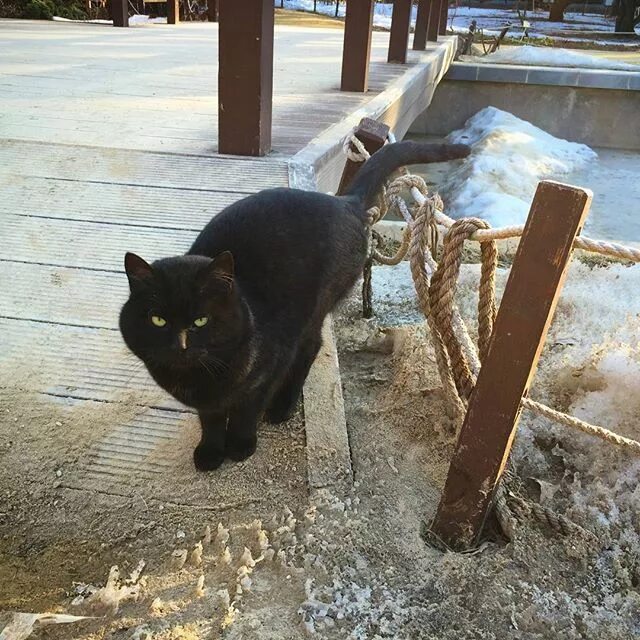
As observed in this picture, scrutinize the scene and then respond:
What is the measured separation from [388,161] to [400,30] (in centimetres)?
471

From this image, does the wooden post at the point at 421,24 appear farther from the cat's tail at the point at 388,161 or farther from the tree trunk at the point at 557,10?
the tree trunk at the point at 557,10

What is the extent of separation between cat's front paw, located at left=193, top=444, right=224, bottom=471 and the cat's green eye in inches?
15.4

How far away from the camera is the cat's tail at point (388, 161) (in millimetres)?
2014

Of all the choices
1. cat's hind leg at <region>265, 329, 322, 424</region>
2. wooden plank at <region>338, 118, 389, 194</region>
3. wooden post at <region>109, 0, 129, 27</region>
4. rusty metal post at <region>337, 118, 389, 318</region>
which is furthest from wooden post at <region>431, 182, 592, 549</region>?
wooden post at <region>109, 0, 129, 27</region>

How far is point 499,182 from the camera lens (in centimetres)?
712

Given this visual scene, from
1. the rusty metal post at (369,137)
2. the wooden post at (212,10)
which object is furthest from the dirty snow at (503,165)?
the wooden post at (212,10)

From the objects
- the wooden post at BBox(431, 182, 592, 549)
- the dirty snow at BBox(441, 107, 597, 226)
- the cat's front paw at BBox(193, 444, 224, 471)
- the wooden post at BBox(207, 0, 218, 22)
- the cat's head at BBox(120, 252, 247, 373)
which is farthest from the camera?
the wooden post at BBox(207, 0, 218, 22)

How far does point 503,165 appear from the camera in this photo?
757cm

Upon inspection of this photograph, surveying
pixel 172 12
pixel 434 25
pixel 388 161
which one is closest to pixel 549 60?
pixel 434 25

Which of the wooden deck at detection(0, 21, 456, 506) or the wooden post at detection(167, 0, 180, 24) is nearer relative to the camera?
the wooden deck at detection(0, 21, 456, 506)

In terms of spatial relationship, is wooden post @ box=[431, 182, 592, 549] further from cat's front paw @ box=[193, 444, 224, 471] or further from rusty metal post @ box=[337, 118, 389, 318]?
rusty metal post @ box=[337, 118, 389, 318]

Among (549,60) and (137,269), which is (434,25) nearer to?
(549,60)

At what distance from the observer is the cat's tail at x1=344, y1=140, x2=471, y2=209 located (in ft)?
6.61

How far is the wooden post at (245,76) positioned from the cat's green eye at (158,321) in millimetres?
1479
